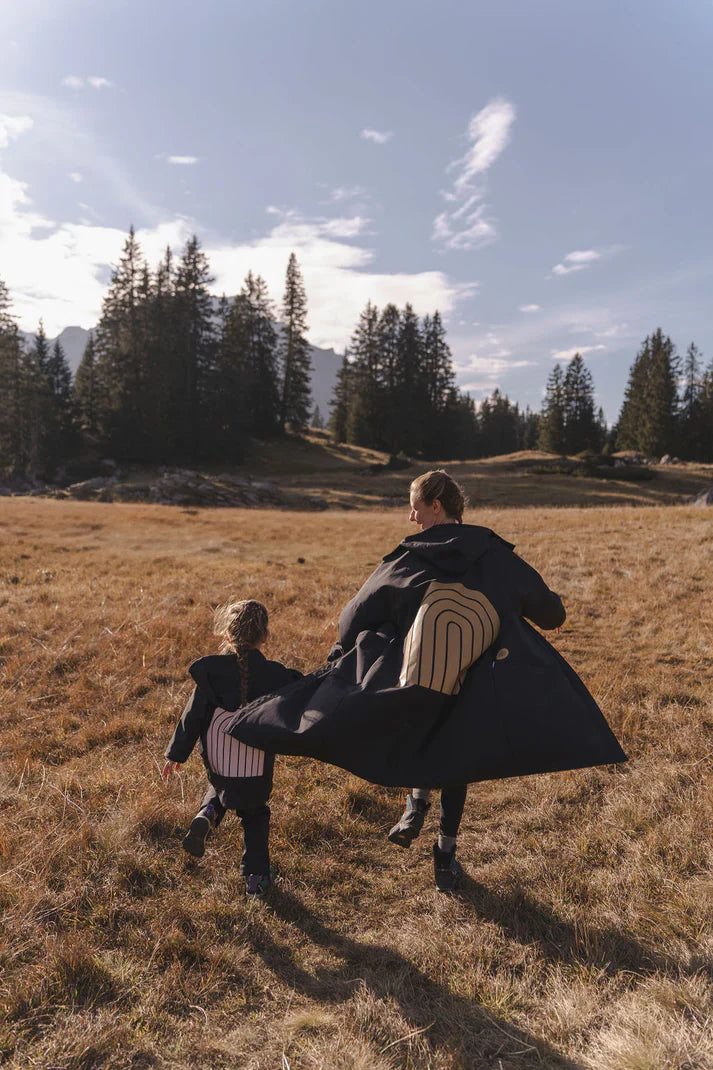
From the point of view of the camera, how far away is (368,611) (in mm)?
3279

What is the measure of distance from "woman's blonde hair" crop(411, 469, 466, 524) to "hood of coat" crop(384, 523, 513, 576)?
0.18 metres

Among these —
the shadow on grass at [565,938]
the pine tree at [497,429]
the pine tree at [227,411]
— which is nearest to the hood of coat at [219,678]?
the shadow on grass at [565,938]

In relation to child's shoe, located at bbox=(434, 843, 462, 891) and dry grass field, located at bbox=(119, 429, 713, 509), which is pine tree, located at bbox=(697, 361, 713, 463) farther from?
child's shoe, located at bbox=(434, 843, 462, 891)

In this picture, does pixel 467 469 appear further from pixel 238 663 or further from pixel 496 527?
pixel 238 663

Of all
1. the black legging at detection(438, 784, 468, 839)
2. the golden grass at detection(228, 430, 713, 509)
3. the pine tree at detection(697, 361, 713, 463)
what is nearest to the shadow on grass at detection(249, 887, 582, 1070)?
the black legging at detection(438, 784, 468, 839)

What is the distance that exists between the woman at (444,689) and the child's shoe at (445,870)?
0.96 meters

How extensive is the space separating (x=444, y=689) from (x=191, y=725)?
1.69 metres

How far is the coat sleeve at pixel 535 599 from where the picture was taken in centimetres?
329

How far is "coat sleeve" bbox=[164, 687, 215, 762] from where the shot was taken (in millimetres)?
3605

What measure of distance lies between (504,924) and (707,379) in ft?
287

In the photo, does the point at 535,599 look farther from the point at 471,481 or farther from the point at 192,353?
the point at 192,353

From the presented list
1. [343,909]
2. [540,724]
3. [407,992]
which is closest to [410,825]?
[343,909]

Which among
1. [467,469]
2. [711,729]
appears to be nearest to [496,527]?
[711,729]

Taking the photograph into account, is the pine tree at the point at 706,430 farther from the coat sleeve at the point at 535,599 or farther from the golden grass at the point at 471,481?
the coat sleeve at the point at 535,599
